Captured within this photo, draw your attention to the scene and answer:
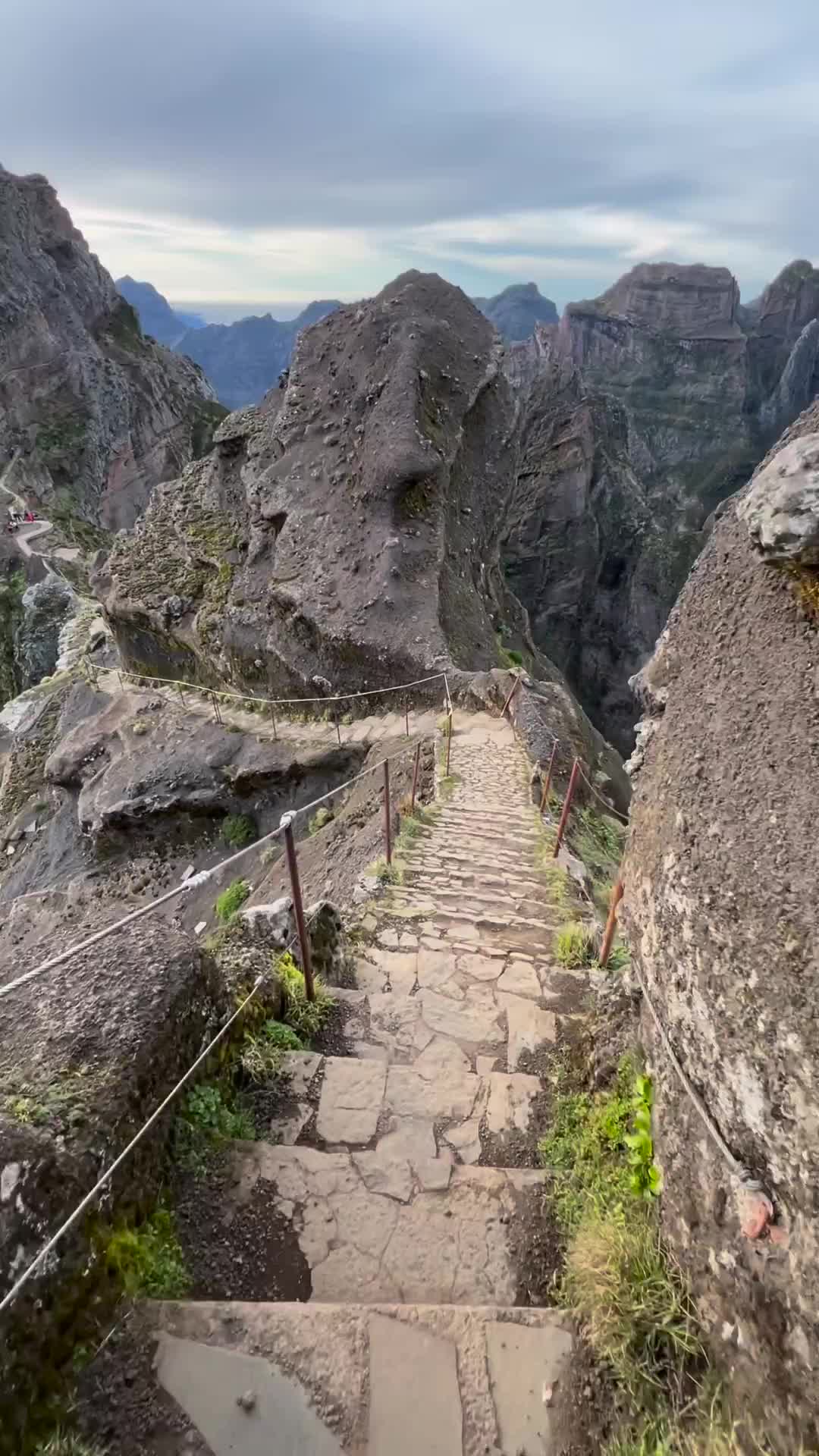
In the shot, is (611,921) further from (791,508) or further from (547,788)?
(547,788)

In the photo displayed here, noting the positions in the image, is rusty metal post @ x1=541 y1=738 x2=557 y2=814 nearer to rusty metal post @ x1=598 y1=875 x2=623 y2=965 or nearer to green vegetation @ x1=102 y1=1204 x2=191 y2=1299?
rusty metal post @ x1=598 y1=875 x2=623 y2=965

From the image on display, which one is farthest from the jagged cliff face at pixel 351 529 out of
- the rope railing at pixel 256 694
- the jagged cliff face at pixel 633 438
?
the jagged cliff face at pixel 633 438

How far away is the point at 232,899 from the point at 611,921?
26.6ft

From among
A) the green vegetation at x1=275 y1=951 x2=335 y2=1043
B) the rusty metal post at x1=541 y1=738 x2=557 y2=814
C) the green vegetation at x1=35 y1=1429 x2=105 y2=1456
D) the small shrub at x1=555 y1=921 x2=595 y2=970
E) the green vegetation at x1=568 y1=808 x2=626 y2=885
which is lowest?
the green vegetation at x1=568 y1=808 x2=626 y2=885

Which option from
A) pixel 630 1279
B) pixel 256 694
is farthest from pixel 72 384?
pixel 630 1279

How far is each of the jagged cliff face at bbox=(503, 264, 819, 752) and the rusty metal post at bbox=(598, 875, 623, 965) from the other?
24.3 m

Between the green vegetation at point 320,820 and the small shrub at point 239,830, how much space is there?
2.11 metres

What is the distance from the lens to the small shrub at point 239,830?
14836 mm

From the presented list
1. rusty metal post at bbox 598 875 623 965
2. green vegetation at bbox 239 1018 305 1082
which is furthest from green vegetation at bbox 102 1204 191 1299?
rusty metal post at bbox 598 875 623 965

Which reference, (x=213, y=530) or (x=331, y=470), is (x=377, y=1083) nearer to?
(x=331, y=470)

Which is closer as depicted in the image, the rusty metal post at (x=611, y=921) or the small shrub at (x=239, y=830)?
the rusty metal post at (x=611, y=921)

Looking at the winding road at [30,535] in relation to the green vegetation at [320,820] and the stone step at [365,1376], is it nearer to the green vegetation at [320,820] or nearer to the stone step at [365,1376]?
the green vegetation at [320,820]

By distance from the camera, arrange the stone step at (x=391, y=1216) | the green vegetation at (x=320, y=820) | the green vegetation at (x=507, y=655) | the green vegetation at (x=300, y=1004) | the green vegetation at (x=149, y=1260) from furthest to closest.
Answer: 1. the green vegetation at (x=507, y=655)
2. the green vegetation at (x=320, y=820)
3. the green vegetation at (x=300, y=1004)
4. the stone step at (x=391, y=1216)
5. the green vegetation at (x=149, y=1260)

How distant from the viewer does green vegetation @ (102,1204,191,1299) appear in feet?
9.29
